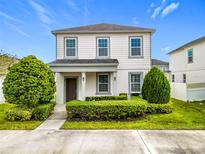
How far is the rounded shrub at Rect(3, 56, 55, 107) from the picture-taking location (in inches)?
394

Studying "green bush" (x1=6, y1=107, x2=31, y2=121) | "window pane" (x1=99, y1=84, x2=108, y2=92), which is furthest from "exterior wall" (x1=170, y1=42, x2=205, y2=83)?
"green bush" (x1=6, y1=107, x2=31, y2=121)

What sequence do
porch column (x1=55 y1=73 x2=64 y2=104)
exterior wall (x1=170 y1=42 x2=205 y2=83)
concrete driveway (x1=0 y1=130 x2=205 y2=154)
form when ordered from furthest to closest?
exterior wall (x1=170 y1=42 x2=205 y2=83)
porch column (x1=55 y1=73 x2=64 y2=104)
concrete driveway (x1=0 y1=130 x2=205 y2=154)

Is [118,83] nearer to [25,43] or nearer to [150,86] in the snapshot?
[150,86]

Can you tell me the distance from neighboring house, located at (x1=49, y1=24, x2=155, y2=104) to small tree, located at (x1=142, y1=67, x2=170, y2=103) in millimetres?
2817

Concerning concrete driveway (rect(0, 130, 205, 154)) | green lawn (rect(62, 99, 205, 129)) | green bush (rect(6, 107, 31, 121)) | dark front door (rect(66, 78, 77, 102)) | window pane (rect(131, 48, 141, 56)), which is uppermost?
window pane (rect(131, 48, 141, 56))

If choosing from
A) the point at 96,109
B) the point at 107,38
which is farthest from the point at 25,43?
the point at 96,109

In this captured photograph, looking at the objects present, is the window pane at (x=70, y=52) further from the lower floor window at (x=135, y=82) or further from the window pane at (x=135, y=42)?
the lower floor window at (x=135, y=82)

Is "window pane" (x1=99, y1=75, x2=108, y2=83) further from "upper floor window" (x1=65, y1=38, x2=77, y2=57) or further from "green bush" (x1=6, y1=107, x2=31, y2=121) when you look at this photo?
"green bush" (x1=6, y1=107, x2=31, y2=121)

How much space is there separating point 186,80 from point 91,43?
42.7 feet

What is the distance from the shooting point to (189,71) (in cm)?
2092

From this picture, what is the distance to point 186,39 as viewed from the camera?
2605 cm

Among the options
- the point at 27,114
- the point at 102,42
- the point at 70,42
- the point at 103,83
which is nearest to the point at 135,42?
the point at 102,42

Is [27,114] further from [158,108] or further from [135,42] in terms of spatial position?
[135,42]

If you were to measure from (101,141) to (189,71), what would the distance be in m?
17.5
